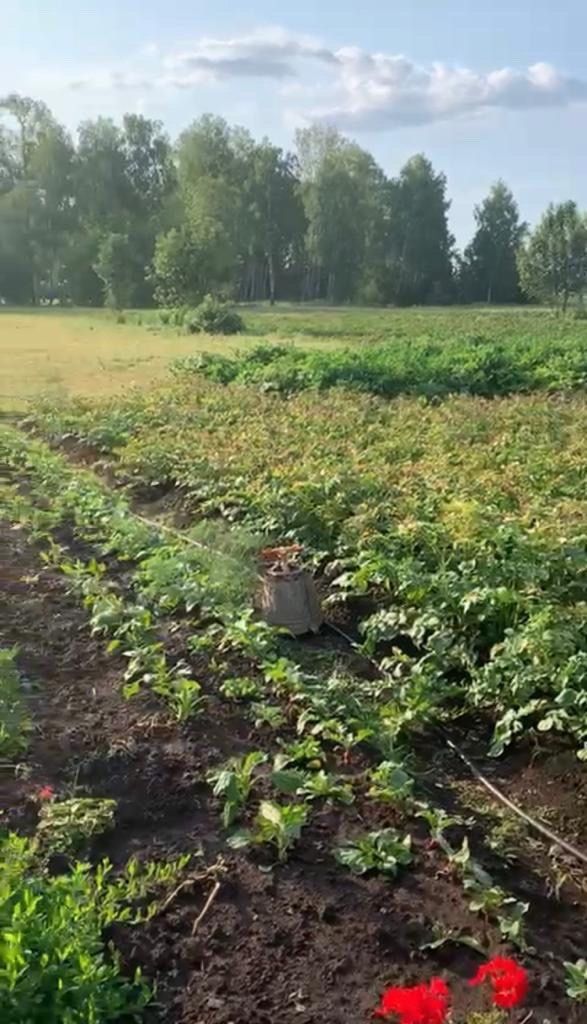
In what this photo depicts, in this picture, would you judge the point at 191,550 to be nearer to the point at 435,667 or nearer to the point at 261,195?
the point at 435,667

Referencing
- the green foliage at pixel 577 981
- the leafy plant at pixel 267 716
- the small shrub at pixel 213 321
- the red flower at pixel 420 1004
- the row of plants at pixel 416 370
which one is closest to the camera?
the red flower at pixel 420 1004

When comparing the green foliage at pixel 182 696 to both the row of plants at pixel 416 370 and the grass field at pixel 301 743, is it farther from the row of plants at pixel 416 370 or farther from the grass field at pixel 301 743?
the row of plants at pixel 416 370

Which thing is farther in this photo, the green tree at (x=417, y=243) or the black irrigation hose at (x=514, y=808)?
the green tree at (x=417, y=243)

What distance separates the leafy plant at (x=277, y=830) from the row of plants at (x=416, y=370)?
1292 cm

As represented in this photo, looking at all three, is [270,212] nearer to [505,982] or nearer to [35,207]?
[35,207]

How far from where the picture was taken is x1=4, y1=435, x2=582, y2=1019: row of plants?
142 inches

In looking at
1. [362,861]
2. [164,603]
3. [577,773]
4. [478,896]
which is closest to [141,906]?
[362,861]

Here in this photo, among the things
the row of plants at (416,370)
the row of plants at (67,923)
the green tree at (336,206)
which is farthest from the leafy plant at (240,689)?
the green tree at (336,206)

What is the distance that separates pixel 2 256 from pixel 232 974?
6039 cm

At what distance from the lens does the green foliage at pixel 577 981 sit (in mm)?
3000

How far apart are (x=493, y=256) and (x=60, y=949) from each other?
6580 centimetres

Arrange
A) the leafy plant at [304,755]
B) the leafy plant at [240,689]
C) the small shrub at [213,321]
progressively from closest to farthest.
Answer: the leafy plant at [304,755], the leafy plant at [240,689], the small shrub at [213,321]

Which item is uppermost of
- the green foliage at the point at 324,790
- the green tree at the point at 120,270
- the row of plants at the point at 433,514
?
the green tree at the point at 120,270

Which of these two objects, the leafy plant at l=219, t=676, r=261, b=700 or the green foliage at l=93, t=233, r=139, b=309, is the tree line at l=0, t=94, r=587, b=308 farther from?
the leafy plant at l=219, t=676, r=261, b=700
